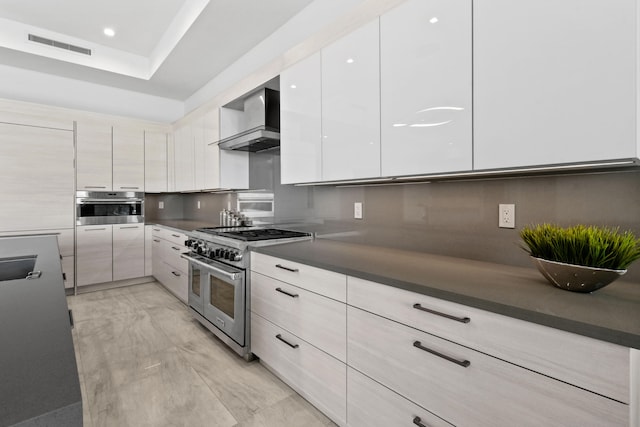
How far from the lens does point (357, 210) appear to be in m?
2.25

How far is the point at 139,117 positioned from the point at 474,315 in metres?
5.14

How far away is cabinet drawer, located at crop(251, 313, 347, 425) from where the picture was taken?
1559 mm

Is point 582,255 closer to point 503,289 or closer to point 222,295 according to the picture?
point 503,289

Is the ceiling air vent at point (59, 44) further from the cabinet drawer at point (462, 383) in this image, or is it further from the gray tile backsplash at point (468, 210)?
the cabinet drawer at point (462, 383)

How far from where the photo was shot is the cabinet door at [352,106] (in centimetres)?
171

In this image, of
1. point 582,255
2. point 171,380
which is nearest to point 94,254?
point 171,380

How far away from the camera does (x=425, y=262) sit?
5.21 feet

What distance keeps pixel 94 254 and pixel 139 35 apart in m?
2.69

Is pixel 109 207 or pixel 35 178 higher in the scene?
pixel 35 178

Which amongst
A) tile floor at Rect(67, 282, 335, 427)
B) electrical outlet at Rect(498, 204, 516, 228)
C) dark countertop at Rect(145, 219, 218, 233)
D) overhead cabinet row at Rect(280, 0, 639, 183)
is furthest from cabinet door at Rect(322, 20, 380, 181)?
dark countertop at Rect(145, 219, 218, 233)

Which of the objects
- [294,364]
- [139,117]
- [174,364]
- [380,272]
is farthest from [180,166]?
[380,272]

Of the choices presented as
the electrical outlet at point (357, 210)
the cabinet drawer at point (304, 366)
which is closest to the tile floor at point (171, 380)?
the cabinet drawer at point (304, 366)

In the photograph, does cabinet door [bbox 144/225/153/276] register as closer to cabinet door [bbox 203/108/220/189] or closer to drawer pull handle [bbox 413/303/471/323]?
cabinet door [bbox 203/108/220/189]

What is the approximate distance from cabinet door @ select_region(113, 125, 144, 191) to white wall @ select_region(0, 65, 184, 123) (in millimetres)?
510
